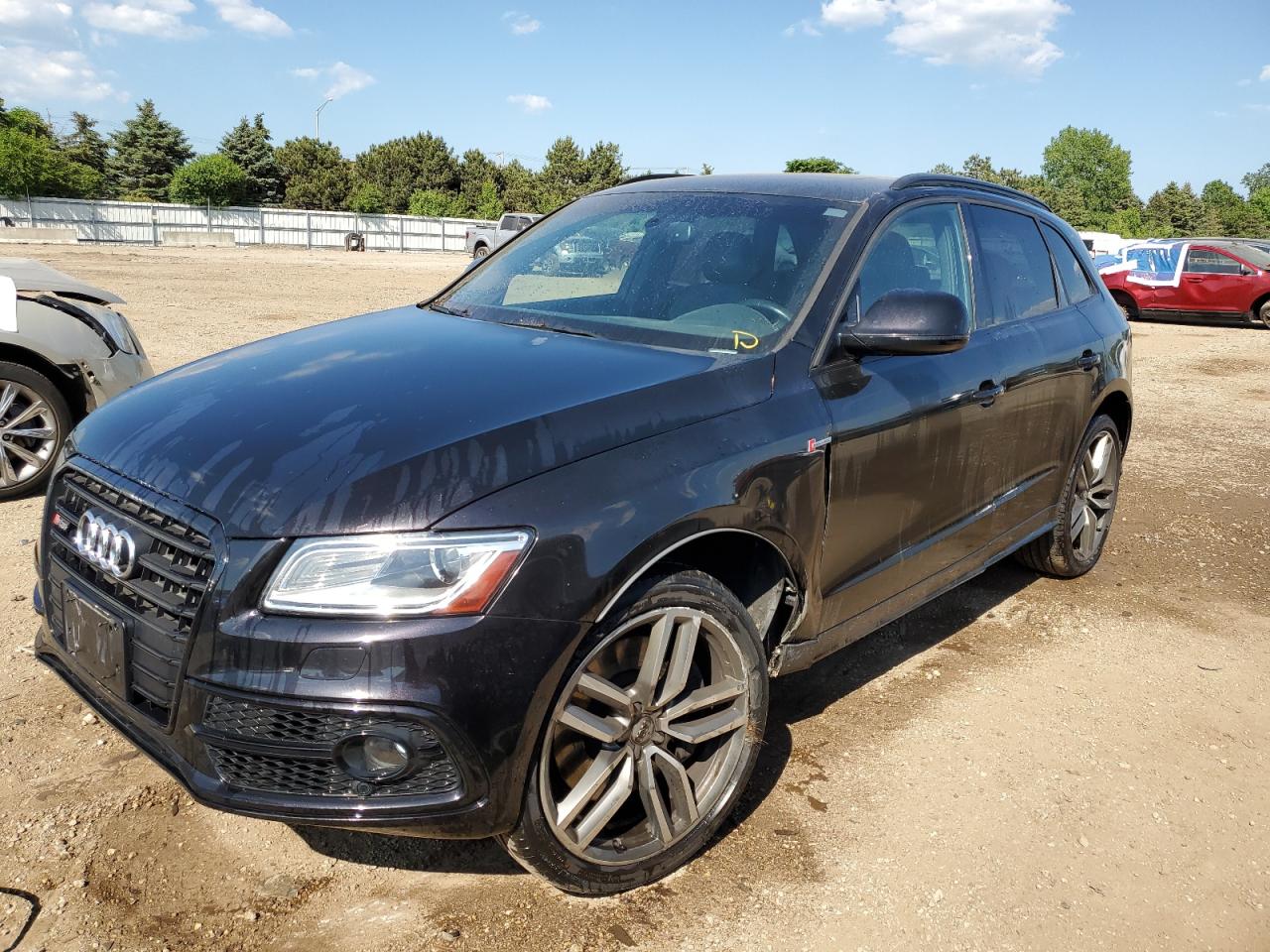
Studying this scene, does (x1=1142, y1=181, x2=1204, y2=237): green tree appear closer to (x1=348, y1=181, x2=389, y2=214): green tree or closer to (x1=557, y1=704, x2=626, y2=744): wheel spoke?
(x1=348, y1=181, x2=389, y2=214): green tree

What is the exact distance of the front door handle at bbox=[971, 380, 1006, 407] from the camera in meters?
3.62

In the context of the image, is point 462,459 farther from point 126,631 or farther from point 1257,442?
point 1257,442

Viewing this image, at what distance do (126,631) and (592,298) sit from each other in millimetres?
1841

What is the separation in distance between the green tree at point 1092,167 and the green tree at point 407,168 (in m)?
70.7

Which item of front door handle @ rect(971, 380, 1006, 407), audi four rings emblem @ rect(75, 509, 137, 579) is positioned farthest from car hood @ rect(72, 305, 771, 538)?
front door handle @ rect(971, 380, 1006, 407)

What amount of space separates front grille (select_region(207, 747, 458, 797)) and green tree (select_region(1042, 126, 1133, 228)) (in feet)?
401

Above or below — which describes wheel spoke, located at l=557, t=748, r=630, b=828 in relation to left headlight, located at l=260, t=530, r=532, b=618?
below

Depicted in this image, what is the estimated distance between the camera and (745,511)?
265 centimetres

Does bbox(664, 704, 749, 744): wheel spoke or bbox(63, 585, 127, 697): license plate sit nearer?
bbox(63, 585, 127, 697): license plate

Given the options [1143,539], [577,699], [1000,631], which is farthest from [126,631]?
[1143,539]

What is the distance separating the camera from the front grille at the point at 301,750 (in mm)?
2107

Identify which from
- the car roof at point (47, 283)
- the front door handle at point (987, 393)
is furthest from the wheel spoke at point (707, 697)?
the car roof at point (47, 283)

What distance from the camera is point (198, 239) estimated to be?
49.3 metres

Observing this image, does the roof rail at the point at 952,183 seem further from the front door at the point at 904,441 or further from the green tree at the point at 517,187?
the green tree at the point at 517,187
